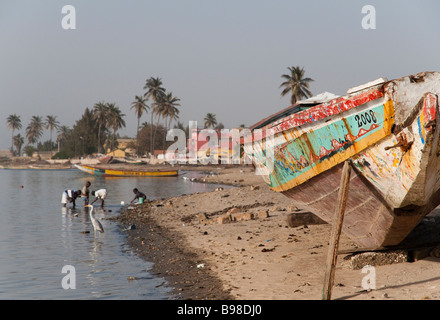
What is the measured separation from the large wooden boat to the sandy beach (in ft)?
2.79

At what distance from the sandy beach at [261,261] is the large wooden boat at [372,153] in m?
0.85

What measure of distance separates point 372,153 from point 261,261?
161 inches

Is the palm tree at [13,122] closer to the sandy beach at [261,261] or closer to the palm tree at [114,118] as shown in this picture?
the palm tree at [114,118]

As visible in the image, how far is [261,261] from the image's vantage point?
1059 cm

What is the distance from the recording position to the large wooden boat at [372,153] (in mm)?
6871

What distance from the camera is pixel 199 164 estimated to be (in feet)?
293

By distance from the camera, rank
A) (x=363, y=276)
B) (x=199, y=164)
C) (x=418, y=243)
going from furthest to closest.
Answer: (x=199, y=164), (x=418, y=243), (x=363, y=276)

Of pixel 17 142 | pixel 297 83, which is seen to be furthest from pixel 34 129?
pixel 297 83

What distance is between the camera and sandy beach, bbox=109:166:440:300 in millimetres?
7965

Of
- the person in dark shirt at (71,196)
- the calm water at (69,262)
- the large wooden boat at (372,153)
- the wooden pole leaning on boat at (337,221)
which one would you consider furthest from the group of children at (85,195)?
the wooden pole leaning on boat at (337,221)

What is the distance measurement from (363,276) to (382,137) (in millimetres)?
2624

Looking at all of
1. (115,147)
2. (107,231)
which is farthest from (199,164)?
(107,231)

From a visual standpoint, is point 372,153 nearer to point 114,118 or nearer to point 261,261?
point 261,261
